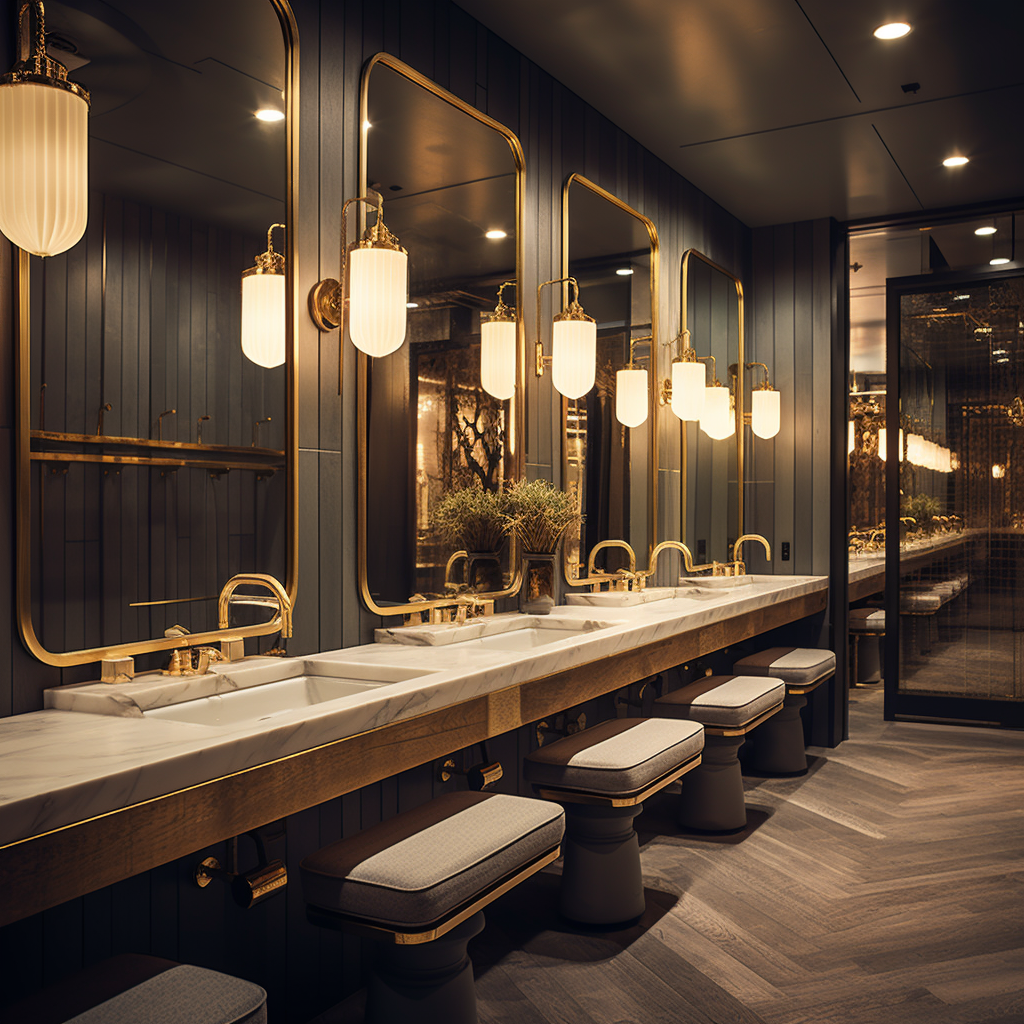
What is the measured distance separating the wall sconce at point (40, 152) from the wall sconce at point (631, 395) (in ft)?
7.81

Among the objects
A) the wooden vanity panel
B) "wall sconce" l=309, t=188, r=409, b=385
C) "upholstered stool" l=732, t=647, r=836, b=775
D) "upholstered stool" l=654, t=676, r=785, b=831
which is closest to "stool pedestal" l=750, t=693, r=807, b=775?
"upholstered stool" l=732, t=647, r=836, b=775

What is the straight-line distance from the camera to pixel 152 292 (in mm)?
1812

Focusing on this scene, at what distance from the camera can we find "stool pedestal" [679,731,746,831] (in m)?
3.32

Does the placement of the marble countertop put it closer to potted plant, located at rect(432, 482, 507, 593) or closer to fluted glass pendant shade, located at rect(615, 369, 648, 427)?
potted plant, located at rect(432, 482, 507, 593)

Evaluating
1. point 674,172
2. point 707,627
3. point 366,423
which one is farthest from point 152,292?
point 674,172

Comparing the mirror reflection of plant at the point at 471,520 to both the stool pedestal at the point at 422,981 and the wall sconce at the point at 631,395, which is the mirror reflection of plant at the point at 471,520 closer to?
the wall sconce at the point at 631,395

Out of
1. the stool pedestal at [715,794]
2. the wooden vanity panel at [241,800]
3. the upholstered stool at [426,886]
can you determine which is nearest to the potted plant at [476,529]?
the wooden vanity panel at [241,800]

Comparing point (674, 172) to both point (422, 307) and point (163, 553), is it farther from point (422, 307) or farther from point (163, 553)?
point (163, 553)

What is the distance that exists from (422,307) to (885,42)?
1.80 m

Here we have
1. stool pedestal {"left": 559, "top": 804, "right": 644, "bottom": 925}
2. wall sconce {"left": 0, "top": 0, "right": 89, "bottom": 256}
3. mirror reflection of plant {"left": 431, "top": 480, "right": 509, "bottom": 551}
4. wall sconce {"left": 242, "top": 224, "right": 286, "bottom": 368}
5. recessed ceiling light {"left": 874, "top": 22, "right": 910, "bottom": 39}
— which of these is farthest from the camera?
recessed ceiling light {"left": 874, "top": 22, "right": 910, "bottom": 39}

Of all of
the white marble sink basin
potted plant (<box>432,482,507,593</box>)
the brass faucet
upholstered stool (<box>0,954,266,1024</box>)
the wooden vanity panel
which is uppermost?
potted plant (<box>432,482,507,593</box>)

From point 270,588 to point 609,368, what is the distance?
1919 millimetres

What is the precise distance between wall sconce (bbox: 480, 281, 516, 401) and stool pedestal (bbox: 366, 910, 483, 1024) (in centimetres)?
163

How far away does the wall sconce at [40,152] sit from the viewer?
55.6 inches
